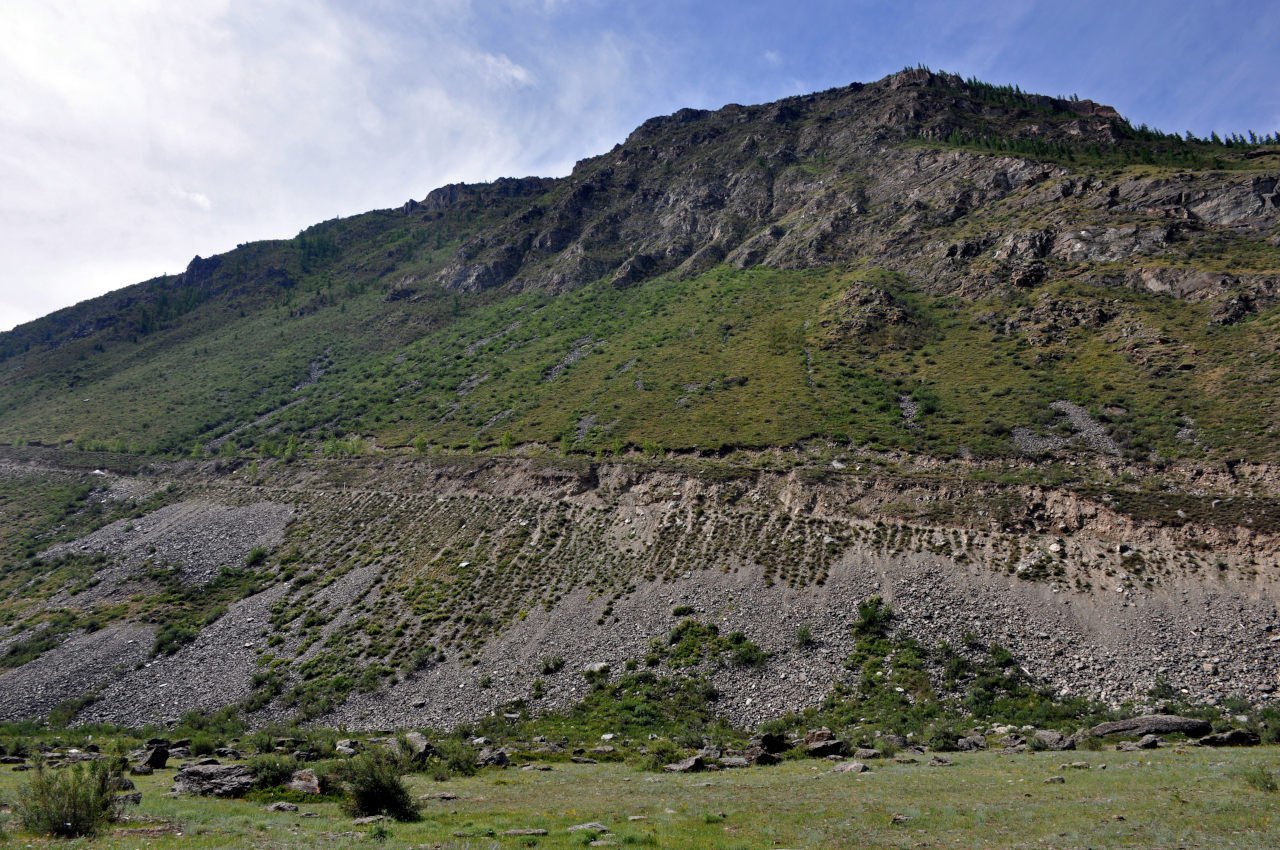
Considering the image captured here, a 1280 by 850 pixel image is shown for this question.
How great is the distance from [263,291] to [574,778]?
18786cm

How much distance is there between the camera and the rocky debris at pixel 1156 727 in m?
24.1

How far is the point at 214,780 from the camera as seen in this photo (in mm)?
20594

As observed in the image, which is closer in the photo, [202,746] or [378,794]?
[378,794]

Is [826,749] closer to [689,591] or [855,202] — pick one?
[689,591]

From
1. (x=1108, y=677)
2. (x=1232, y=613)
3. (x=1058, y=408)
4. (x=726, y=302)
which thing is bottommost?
(x=1108, y=677)

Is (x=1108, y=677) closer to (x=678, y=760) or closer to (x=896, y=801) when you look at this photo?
(x=896, y=801)

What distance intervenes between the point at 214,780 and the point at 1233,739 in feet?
125

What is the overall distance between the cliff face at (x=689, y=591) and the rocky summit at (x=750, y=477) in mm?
272

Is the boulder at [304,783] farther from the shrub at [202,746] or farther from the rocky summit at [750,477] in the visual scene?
the rocky summit at [750,477]

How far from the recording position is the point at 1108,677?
97.6ft

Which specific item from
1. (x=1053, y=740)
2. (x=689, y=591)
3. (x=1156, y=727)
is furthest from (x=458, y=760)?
(x=1156, y=727)

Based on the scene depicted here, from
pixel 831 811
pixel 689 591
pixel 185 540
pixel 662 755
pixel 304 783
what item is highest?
pixel 185 540

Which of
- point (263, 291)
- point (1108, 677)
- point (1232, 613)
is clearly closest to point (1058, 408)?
point (1232, 613)

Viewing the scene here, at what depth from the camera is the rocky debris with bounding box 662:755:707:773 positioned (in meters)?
24.3
